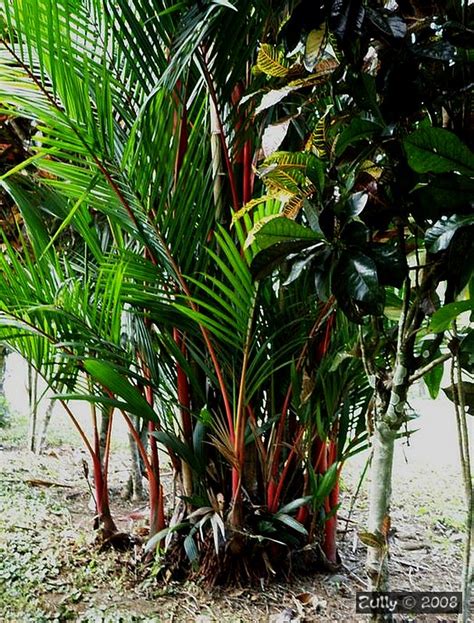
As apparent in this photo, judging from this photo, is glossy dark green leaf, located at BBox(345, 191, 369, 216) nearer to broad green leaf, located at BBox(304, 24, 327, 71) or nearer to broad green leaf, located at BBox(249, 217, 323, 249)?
broad green leaf, located at BBox(249, 217, 323, 249)

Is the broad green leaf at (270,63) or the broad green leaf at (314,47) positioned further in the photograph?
the broad green leaf at (270,63)

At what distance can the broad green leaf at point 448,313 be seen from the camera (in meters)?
0.57

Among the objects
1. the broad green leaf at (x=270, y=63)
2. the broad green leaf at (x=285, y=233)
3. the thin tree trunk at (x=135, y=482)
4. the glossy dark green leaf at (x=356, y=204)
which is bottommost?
the thin tree trunk at (x=135, y=482)

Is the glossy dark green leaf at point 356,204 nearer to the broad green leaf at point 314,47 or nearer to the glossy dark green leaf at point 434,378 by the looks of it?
the broad green leaf at point 314,47

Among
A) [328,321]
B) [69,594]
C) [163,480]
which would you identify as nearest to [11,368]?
[163,480]

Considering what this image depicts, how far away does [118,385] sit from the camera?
1.05 m

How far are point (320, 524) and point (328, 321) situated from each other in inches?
20.0

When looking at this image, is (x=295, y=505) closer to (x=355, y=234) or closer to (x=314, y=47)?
(x=355, y=234)

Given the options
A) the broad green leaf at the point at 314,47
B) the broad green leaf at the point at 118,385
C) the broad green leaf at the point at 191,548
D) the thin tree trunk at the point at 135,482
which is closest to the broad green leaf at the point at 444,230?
the broad green leaf at the point at 314,47

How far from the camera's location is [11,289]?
1104 millimetres

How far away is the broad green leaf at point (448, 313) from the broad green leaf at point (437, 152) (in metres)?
0.16

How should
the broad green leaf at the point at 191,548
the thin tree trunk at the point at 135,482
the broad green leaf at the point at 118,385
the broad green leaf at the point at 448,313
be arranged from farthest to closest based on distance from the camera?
the thin tree trunk at the point at 135,482 → the broad green leaf at the point at 191,548 → the broad green leaf at the point at 118,385 → the broad green leaf at the point at 448,313

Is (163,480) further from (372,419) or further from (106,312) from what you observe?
(372,419)

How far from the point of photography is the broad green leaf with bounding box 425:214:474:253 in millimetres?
588
